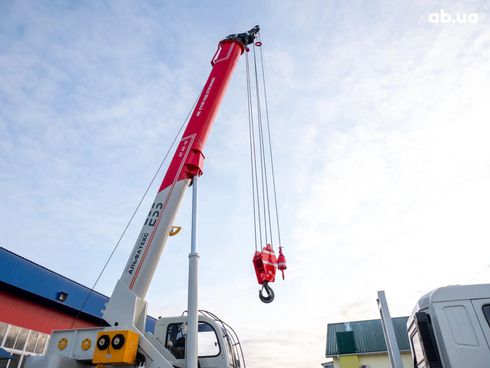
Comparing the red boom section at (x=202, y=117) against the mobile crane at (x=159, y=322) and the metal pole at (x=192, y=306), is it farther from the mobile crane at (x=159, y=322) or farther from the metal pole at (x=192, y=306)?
the metal pole at (x=192, y=306)

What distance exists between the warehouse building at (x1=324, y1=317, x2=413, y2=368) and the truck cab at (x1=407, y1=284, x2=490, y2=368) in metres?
17.1

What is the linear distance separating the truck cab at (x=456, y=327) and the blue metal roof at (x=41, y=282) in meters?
7.91

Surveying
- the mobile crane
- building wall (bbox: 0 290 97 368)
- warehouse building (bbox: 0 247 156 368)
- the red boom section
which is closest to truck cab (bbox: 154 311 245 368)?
the mobile crane

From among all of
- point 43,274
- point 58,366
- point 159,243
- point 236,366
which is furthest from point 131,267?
point 43,274

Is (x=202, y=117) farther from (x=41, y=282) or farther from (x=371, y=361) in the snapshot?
(x=371, y=361)

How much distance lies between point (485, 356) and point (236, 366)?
4011 millimetres

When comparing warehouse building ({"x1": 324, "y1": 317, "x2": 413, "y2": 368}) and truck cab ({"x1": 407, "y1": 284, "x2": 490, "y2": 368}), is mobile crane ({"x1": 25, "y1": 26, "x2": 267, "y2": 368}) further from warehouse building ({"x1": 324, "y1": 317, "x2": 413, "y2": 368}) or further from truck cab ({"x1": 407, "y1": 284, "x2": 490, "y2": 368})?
warehouse building ({"x1": 324, "y1": 317, "x2": 413, "y2": 368})

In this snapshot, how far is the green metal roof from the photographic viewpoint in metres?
20.9

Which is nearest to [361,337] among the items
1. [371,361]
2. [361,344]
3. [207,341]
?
[361,344]

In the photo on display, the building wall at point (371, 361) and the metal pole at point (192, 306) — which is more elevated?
the building wall at point (371, 361)

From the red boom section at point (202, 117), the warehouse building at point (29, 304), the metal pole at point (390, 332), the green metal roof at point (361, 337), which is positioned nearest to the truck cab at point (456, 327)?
the metal pole at point (390, 332)

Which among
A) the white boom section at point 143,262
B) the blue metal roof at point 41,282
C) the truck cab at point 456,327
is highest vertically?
the blue metal roof at point 41,282

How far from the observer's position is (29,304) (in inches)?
422

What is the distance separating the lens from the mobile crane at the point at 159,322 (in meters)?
4.60
